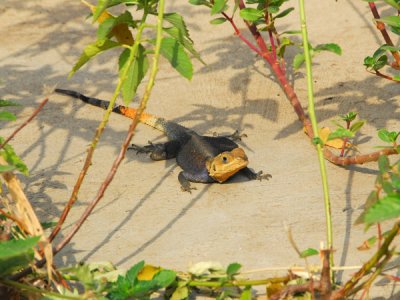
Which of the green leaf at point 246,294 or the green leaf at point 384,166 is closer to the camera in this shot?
the green leaf at point 384,166

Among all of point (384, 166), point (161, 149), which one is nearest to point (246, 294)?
point (384, 166)

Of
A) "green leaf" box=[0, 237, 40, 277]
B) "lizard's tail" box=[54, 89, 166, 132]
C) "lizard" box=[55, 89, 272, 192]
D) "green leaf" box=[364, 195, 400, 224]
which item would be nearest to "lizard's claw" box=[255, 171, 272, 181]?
"lizard" box=[55, 89, 272, 192]

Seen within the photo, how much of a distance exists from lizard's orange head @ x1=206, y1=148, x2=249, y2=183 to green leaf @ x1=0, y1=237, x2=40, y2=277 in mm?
2137

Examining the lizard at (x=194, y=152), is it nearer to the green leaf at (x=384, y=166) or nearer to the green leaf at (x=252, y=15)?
the green leaf at (x=252, y=15)

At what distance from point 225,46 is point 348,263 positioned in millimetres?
3392

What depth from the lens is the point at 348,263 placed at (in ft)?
12.6

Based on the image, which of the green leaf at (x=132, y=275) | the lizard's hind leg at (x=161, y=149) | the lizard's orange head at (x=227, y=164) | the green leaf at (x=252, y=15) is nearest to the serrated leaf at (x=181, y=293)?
the green leaf at (x=132, y=275)

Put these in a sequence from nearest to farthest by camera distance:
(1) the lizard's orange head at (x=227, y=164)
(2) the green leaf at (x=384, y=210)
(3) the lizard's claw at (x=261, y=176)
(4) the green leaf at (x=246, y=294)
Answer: (2) the green leaf at (x=384, y=210)
(4) the green leaf at (x=246, y=294)
(3) the lizard's claw at (x=261, y=176)
(1) the lizard's orange head at (x=227, y=164)

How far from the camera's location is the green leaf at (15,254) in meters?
2.75

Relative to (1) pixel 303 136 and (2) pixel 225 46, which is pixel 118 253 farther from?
(2) pixel 225 46

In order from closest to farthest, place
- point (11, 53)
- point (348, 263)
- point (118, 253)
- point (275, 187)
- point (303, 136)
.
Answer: point (348, 263) → point (118, 253) → point (275, 187) → point (303, 136) → point (11, 53)

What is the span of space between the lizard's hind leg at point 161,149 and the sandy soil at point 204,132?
0.07m

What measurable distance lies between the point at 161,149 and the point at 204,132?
486 mm

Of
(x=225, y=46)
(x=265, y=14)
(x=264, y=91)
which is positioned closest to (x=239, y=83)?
(x=264, y=91)
